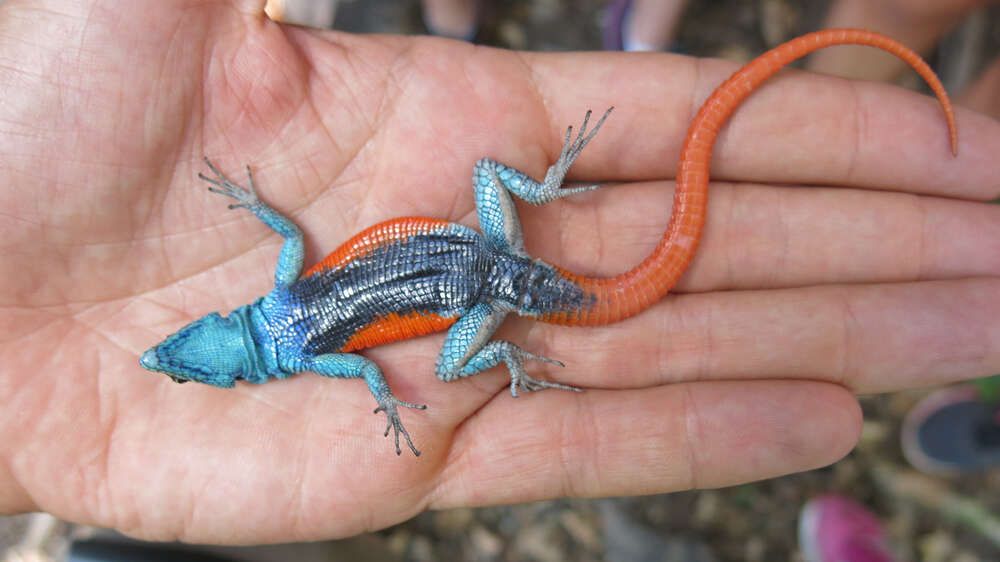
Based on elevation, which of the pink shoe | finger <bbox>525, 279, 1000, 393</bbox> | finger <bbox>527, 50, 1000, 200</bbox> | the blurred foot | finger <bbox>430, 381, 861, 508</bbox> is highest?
finger <bbox>527, 50, 1000, 200</bbox>

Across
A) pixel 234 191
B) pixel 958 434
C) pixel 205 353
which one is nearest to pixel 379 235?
pixel 234 191

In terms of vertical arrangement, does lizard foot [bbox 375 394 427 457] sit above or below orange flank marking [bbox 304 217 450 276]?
below

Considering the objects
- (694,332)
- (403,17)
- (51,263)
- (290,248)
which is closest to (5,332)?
(51,263)

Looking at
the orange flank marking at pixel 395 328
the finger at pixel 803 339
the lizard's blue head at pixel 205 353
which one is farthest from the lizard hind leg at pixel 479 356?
the lizard's blue head at pixel 205 353

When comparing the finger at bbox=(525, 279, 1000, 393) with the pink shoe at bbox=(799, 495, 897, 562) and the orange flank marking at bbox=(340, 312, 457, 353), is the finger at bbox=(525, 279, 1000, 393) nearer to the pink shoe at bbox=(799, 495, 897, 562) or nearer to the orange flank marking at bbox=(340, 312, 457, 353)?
the orange flank marking at bbox=(340, 312, 457, 353)

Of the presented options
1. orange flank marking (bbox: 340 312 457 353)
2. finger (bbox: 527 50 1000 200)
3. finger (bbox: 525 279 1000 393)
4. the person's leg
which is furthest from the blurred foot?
orange flank marking (bbox: 340 312 457 353)

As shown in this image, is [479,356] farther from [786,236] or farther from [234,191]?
[786,236]
